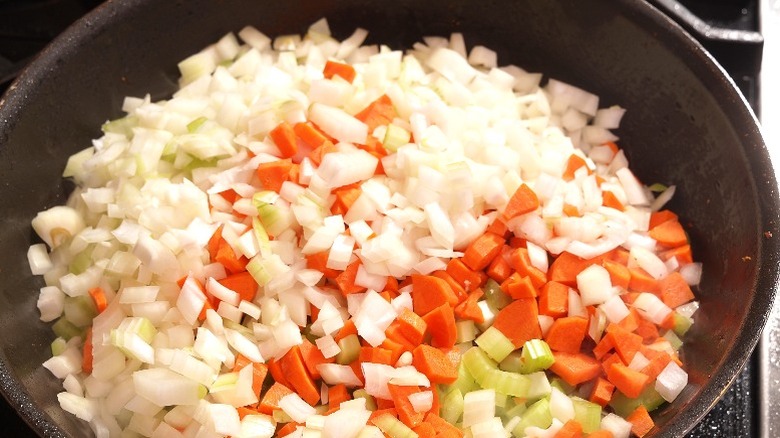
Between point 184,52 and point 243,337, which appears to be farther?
point 184,52

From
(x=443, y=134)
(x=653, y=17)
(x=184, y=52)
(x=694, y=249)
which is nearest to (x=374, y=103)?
(x=443, y=134)

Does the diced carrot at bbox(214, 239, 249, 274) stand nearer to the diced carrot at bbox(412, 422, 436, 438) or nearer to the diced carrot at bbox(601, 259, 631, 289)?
the diced carrot at bbox(412, 422, 436, 438)

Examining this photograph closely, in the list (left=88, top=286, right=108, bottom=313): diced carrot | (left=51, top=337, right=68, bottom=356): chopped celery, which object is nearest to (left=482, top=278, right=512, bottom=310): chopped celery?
(left=88, top=286, right=108, bottom=313): diced carrot

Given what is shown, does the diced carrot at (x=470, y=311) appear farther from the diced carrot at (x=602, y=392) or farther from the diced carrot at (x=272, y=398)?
the diced carrot at (x=272, y=398)

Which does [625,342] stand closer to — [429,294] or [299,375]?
[429,294]

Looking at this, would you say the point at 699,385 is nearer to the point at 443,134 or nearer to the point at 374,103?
the point at 443,134

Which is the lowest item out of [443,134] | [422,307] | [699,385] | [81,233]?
[699,385]
